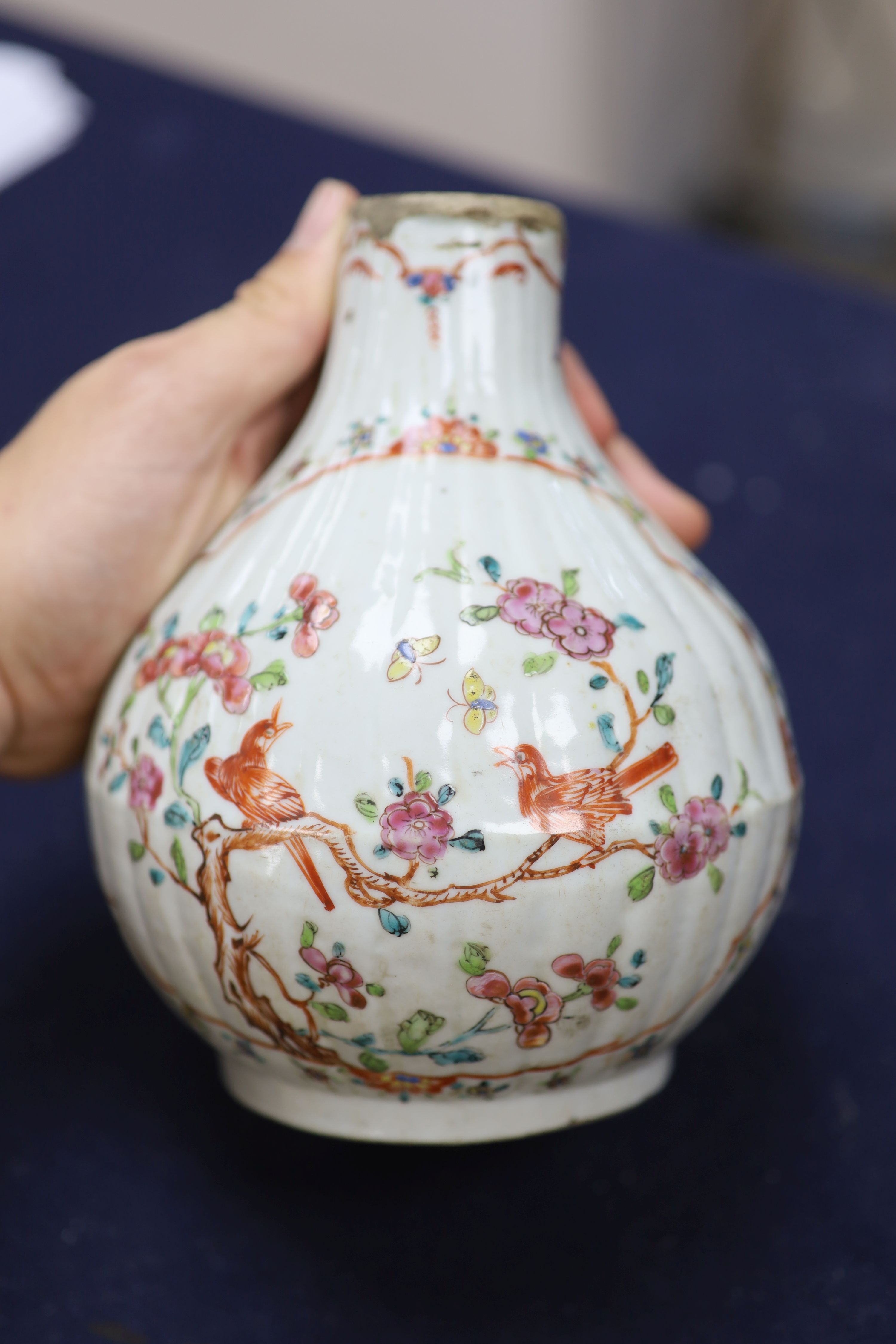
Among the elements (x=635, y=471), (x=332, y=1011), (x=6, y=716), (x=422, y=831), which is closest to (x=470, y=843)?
(x=422, y=831)

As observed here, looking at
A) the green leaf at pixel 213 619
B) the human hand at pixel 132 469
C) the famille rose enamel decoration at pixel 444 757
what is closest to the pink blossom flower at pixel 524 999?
the famille rose enamel decoration at pixel 444 757

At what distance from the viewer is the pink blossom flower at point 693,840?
2.22ft

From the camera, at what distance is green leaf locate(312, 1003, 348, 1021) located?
0.68 metres

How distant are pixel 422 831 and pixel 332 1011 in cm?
12

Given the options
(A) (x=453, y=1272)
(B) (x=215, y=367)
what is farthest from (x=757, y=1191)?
(B) (x=215, y=367)

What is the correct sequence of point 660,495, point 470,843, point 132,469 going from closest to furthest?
point 470,843, point 132,469, point 660,495

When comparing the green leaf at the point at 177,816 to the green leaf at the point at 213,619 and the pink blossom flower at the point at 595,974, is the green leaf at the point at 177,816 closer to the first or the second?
the green leaf at the point at 213,619

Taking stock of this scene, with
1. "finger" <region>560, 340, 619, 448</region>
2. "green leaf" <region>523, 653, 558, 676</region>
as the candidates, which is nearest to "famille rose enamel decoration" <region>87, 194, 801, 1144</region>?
"green leaf" <region>523, 653, 558, 676</region>

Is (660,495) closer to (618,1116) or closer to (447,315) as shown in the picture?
(447,315)

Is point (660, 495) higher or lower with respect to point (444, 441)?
lower

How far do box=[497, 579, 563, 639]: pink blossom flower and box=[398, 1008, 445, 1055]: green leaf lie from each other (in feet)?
0.69

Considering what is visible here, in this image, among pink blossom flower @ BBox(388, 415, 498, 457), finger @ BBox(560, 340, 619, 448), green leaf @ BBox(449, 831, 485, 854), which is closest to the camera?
green leaf @ BBox(449, 831, 485, 854)

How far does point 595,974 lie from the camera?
2.22 ft

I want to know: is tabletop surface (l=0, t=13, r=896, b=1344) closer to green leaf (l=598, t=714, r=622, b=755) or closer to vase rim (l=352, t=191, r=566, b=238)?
green leaf (l=598, t=714, r=622, b=755)
